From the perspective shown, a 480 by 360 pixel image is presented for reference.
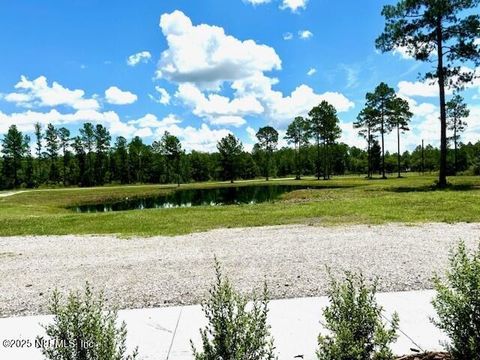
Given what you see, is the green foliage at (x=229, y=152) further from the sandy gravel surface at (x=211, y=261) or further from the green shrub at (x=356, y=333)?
the green shrub at (x=356, y=333)

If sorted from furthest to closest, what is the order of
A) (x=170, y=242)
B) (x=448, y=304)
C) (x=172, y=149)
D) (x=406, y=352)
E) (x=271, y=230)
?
(x=172, y=149)
(x=271, y=230)
(x=170, y=242)
(x=406, y=352)
(x=448, y=304)

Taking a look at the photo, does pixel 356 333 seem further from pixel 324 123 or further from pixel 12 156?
pixel 12 156

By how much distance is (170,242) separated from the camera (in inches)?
491

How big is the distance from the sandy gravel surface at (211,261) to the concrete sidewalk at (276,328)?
60cm

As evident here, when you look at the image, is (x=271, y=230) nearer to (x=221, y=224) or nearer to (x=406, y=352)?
(x=221, y=224)

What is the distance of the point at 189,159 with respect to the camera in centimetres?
11788

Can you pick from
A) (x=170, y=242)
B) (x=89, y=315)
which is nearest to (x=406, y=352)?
(x=89, y=315)

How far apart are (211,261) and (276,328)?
439 cm

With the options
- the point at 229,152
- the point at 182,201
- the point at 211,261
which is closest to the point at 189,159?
the point at 229,152

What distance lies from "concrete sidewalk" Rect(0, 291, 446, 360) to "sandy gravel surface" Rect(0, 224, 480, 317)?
596mm

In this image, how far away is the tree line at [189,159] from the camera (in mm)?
76750

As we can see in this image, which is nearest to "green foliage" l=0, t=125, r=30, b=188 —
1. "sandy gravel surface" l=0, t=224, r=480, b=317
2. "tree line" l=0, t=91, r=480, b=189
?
"tree line" l=0, t=91, r=480, b=189

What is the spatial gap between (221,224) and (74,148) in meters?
102

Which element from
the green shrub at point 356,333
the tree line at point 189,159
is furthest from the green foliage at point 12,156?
the green shrub at point 356,333
